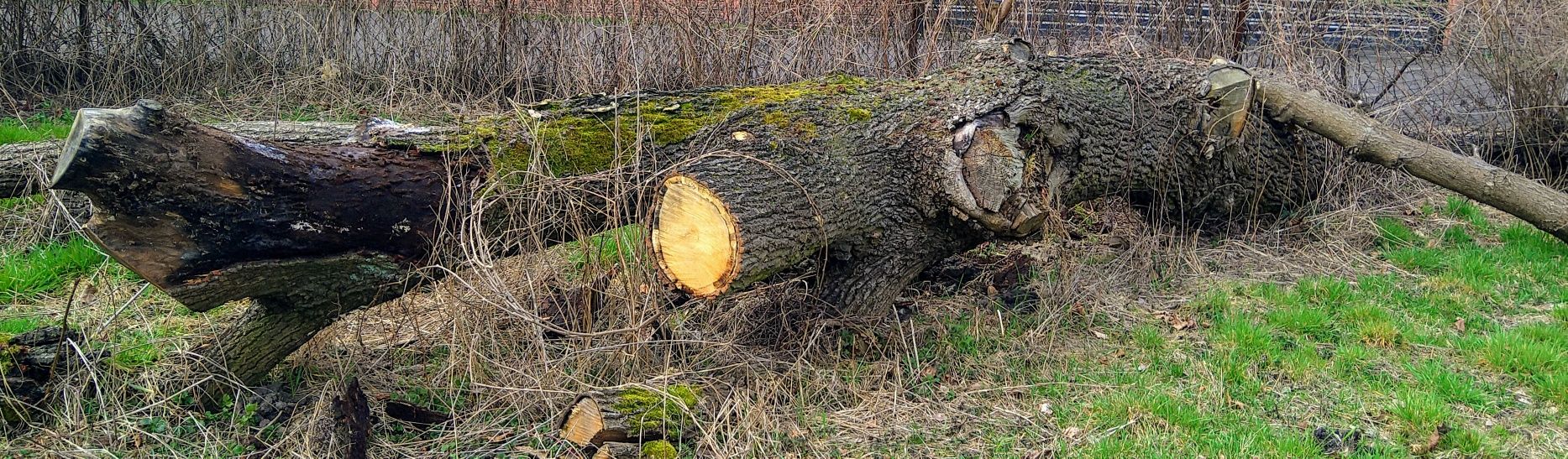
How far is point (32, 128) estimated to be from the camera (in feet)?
20.9

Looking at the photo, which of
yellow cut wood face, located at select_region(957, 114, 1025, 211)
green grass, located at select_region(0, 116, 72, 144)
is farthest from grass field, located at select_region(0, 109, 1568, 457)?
green grass, located at select_region(0, 116, 72, 144)

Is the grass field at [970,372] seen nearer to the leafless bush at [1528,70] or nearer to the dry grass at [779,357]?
the dry grass at [779,357]

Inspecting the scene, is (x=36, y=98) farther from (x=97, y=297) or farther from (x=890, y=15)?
(x=890, y=15)

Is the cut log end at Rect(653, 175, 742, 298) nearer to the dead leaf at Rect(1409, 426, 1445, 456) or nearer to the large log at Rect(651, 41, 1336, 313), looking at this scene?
the large log at Rect(651, 41, 1336, 313)

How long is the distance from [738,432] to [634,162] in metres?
1.05

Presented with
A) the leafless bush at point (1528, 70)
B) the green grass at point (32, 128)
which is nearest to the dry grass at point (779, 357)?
the leafless bush at point (1528, 70)

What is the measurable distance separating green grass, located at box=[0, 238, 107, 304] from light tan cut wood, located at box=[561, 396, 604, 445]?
297 cm

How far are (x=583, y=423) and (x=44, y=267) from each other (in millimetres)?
3372

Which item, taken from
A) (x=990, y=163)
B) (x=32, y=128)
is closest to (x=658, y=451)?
(x=990, y=163)

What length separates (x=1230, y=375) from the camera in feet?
12.2

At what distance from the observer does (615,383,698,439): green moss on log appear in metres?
3.04

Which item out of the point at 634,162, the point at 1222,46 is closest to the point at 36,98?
the point at 634,162

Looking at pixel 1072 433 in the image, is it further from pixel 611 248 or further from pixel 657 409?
pixel 611 248

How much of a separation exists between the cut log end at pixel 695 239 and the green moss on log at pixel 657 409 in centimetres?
41
